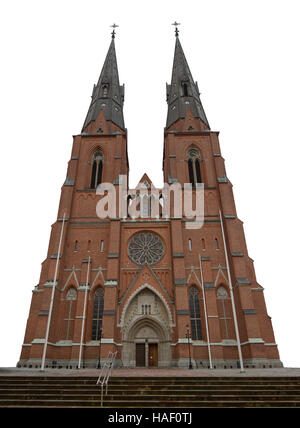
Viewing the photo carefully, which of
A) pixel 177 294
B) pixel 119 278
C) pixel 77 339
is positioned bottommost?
pixel 77 339

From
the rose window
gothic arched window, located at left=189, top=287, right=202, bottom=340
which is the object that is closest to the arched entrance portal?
gothic arched window, located at left=189, top=287, right=202, bottom=340

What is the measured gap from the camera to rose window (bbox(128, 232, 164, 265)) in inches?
966

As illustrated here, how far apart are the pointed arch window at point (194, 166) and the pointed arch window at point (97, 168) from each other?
392 inches

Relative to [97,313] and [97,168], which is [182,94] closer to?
[97,168]

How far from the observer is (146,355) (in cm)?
2141

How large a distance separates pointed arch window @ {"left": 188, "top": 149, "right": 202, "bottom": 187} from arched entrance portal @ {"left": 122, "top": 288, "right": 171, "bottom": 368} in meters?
12.8

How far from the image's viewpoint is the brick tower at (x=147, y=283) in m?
20.0

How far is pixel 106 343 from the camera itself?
1953 centimetres

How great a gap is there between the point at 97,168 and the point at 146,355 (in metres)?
19.2

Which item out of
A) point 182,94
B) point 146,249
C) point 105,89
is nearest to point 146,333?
point 146,249
